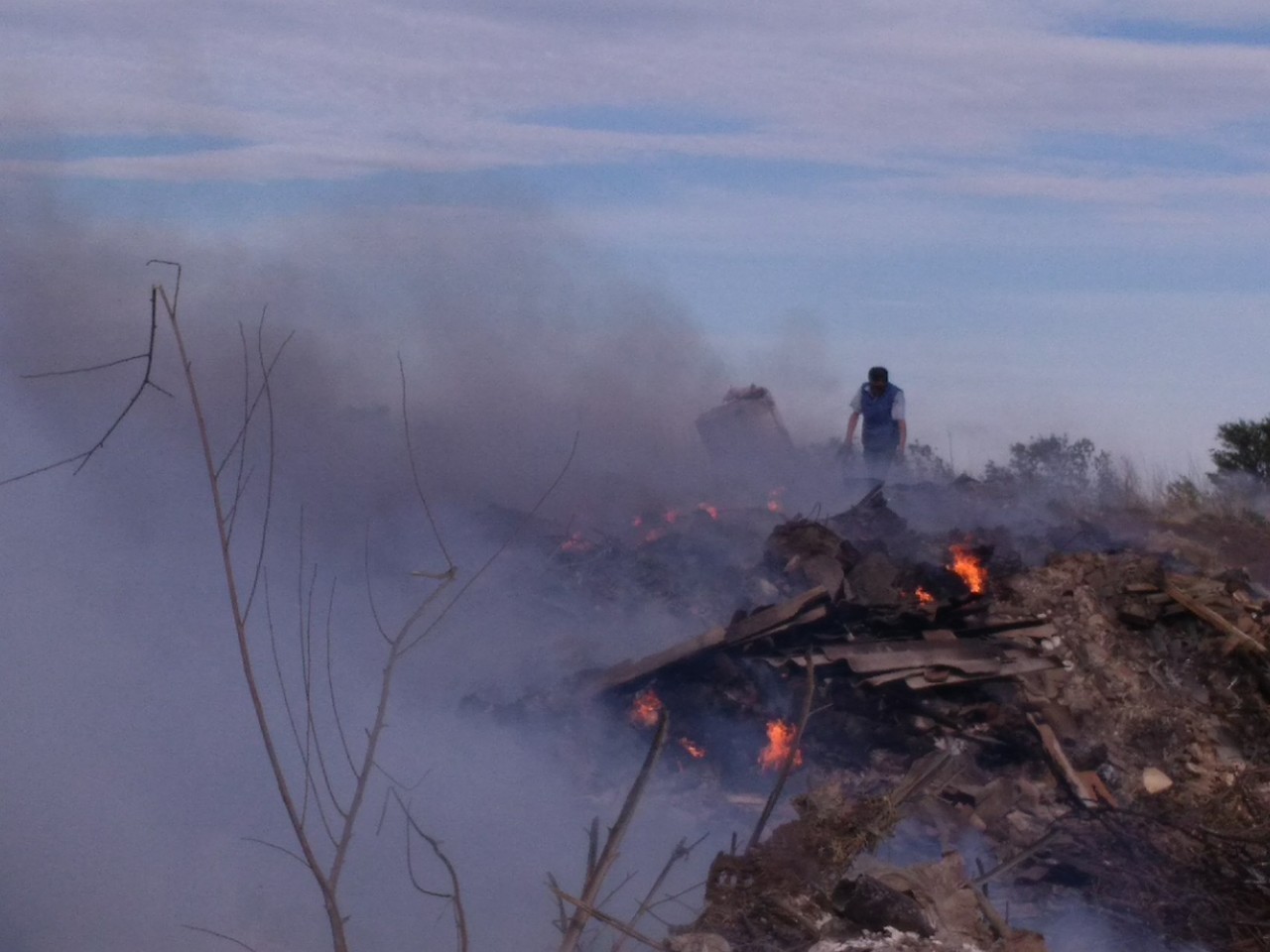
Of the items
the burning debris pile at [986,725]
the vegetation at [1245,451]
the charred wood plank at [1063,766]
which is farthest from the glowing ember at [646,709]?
the vegetation at [1245,451]

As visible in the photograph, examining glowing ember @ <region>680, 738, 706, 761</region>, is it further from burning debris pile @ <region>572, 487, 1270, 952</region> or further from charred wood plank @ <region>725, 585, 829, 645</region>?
charred wood plank @ <region>725, 585, 829, 645</region>

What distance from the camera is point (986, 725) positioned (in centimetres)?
771

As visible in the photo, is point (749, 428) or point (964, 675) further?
point (749, 428)

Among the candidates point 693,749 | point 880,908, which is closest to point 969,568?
point 693,749

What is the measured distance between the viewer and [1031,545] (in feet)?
32.8

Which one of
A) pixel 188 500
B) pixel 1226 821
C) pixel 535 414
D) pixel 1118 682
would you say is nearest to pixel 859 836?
pixel 1226 821

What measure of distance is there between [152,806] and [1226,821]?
16.6 feet

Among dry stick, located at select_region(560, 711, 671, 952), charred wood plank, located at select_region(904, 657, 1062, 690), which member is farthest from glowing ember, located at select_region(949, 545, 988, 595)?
dry stick, located at select_region(560, 711, 671, 952)

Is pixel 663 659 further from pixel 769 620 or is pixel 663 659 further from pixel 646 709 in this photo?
pixel 769 620

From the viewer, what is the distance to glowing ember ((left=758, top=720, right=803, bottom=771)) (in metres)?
7.58

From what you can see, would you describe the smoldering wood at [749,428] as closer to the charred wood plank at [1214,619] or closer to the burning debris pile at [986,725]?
the burning debris pile at [986,725]

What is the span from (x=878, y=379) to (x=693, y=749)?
186 inches

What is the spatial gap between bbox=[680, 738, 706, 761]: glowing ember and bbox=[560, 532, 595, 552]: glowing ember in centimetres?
288

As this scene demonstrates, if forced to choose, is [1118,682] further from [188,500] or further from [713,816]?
[188,500]
